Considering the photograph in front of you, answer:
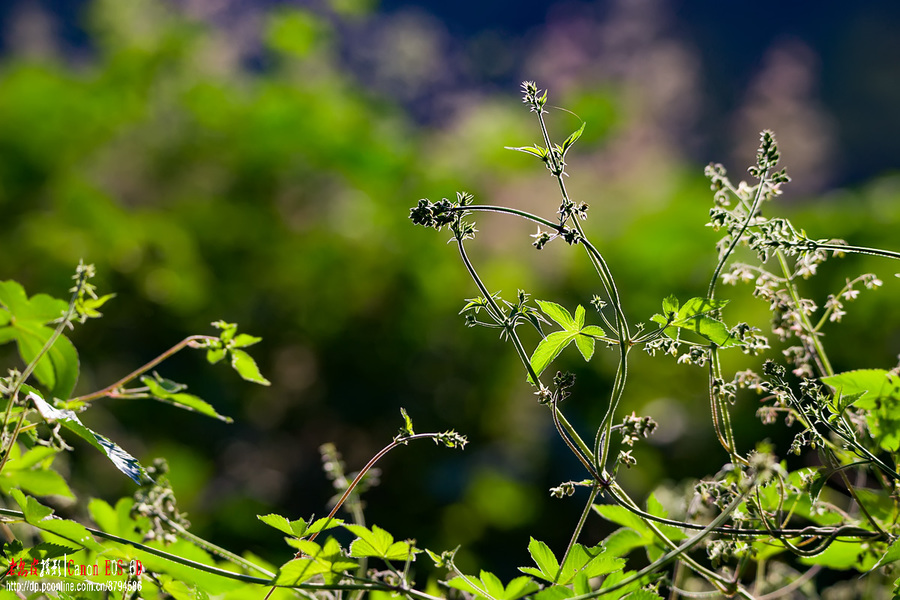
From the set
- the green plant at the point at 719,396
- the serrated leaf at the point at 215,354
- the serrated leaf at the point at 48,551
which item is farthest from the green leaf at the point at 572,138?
the serrated leaf at the point at 48,551

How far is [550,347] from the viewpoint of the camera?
61cm

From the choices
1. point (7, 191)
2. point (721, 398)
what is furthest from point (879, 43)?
point (721, 398)

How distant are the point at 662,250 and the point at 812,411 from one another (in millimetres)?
2037

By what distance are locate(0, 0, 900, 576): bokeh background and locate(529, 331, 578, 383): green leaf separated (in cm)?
102

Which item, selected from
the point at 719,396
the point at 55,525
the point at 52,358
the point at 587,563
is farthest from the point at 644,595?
the point at 52,358

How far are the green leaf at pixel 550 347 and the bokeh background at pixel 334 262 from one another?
1.02m

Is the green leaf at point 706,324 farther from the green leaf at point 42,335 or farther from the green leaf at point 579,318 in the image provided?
the green leaf at point 42,335

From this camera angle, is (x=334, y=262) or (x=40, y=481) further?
(x=334, y=262)

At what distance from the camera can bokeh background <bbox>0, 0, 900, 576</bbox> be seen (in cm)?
223

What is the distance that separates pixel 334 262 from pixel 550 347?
7.15ft

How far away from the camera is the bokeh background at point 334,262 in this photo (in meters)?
2.23

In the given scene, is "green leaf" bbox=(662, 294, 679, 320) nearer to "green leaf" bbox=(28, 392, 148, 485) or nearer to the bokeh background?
"green leaf" bbox=(28, 392, 148, 485)

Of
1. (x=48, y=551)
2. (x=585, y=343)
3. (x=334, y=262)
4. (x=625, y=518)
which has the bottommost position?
(x=48, y=551)

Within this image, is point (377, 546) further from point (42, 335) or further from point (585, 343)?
→ point (42, 335)
